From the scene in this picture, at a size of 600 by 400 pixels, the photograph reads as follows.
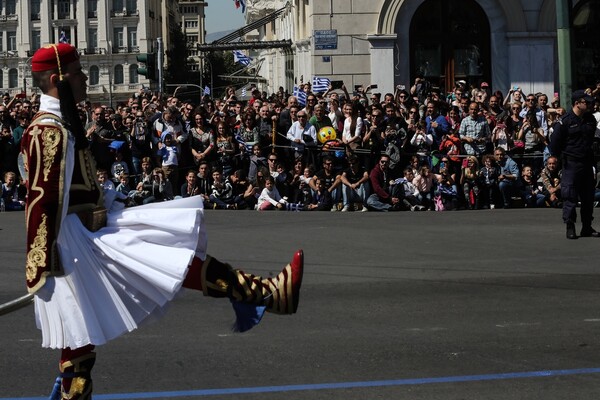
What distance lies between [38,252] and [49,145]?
53 cm

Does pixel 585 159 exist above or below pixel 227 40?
below

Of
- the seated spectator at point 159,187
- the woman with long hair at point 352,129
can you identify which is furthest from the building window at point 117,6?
the seated spectator at point 159,187

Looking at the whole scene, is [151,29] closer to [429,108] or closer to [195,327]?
[429,108]

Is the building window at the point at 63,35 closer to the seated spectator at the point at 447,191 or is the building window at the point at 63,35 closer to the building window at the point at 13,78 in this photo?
the seated spectator at the point at 447,191

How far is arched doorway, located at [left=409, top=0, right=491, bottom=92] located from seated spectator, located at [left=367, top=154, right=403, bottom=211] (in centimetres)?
1012

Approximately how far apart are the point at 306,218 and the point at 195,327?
951 centimetres

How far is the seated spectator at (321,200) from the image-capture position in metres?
20.4

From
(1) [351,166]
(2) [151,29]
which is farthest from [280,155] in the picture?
(2) [151,29]

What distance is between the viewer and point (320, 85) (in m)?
26.6

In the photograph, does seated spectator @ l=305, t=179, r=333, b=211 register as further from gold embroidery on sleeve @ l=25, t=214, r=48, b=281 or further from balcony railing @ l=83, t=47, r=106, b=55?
balcony railing @ l=83, t=47, r=106, b=55

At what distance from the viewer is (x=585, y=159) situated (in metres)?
15.2

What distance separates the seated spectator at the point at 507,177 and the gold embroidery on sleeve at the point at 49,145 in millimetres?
15173

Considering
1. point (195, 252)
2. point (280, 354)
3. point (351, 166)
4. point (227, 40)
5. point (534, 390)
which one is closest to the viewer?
point (195, 252)

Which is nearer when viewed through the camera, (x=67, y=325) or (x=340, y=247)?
(x=67, y=325)
